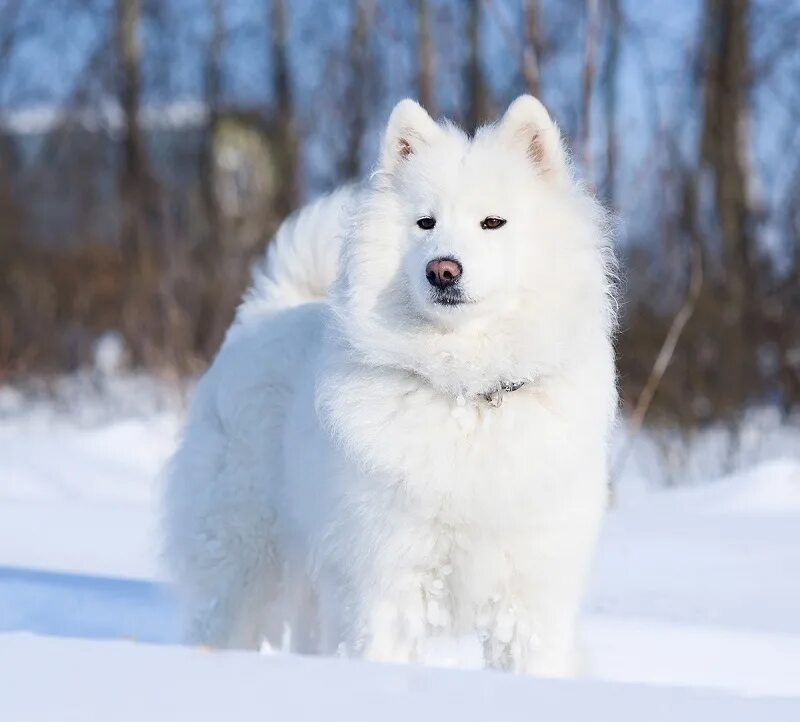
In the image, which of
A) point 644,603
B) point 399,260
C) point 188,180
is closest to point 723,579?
point 644,603

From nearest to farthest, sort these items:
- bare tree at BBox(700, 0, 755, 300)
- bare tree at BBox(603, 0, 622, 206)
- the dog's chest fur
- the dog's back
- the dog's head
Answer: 1. the dog's chest fur
2. the dog's head
3. the dog's back
4. bare tree at BBox(603, 0, 622, 206)
5. bare tree at BBox(700, 0, 755, 300)

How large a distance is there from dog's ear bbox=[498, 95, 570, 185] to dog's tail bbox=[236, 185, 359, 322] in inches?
37.1

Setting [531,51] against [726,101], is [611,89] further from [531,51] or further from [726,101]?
[531,51]

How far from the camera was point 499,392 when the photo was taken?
139 inches

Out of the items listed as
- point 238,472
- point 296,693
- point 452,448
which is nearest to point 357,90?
point 238,472

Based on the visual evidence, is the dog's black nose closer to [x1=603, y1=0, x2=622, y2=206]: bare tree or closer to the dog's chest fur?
the dog's chest fur

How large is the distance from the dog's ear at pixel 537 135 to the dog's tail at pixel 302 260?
942 millimetres

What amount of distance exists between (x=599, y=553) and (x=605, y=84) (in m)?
8.06

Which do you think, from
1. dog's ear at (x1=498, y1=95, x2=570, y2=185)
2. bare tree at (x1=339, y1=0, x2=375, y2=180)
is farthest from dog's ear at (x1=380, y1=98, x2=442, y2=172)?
bare tree at (x1=339, y1=0, x2=375, y2=180)

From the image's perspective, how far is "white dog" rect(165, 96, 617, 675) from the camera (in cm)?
340

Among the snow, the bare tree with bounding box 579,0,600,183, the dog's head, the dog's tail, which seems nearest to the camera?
the snow

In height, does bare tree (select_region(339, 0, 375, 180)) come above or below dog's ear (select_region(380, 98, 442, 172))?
above

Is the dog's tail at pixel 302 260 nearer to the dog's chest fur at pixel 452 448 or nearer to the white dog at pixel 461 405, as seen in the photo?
the white dog at pixel 461 405

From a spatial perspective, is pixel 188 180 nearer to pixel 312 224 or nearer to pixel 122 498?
pixel 122 498
